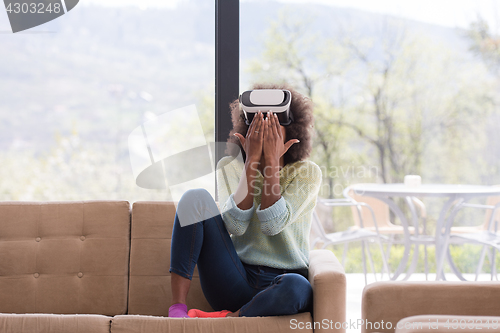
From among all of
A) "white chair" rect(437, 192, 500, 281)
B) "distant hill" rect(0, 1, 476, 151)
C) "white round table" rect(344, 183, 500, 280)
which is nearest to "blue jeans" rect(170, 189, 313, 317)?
"distant hill" rect(0, 1, 476, 151)

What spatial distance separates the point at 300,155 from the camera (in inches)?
61.2

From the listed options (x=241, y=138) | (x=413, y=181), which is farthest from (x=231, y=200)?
(x=413, y=181)

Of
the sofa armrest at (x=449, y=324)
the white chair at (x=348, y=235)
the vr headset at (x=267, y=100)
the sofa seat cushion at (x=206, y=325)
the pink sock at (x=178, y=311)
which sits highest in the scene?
the vr headset at (x=267, y=100)

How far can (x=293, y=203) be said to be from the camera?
1.39 m

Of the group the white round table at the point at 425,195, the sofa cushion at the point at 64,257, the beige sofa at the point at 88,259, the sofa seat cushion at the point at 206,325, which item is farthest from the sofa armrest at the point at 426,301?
the white round table at the point at 425,195

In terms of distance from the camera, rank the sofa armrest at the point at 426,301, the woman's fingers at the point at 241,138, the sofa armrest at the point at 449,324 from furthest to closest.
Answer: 1. the woman's fingers at the point at 241,138
2. the sofa armrest at the point at 426,301
3. the sofa armrest at the point at 449,324

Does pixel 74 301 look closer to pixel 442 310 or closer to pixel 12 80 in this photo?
pixel 442 310

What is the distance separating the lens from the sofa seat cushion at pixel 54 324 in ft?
3.83

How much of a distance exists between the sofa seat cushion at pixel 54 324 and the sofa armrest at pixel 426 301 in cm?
74

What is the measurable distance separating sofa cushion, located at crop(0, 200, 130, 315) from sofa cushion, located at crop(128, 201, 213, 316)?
4cm

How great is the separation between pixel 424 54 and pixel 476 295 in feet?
7.68

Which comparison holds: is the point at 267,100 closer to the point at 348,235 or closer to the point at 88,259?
the point at 88,259

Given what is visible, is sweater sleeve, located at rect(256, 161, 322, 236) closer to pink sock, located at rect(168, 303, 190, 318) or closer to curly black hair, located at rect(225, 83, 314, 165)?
curly black hair, located at rect(225, 83, 314, 165)

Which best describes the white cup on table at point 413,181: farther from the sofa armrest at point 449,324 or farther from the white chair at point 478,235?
the sofa armrest at point 449,324
